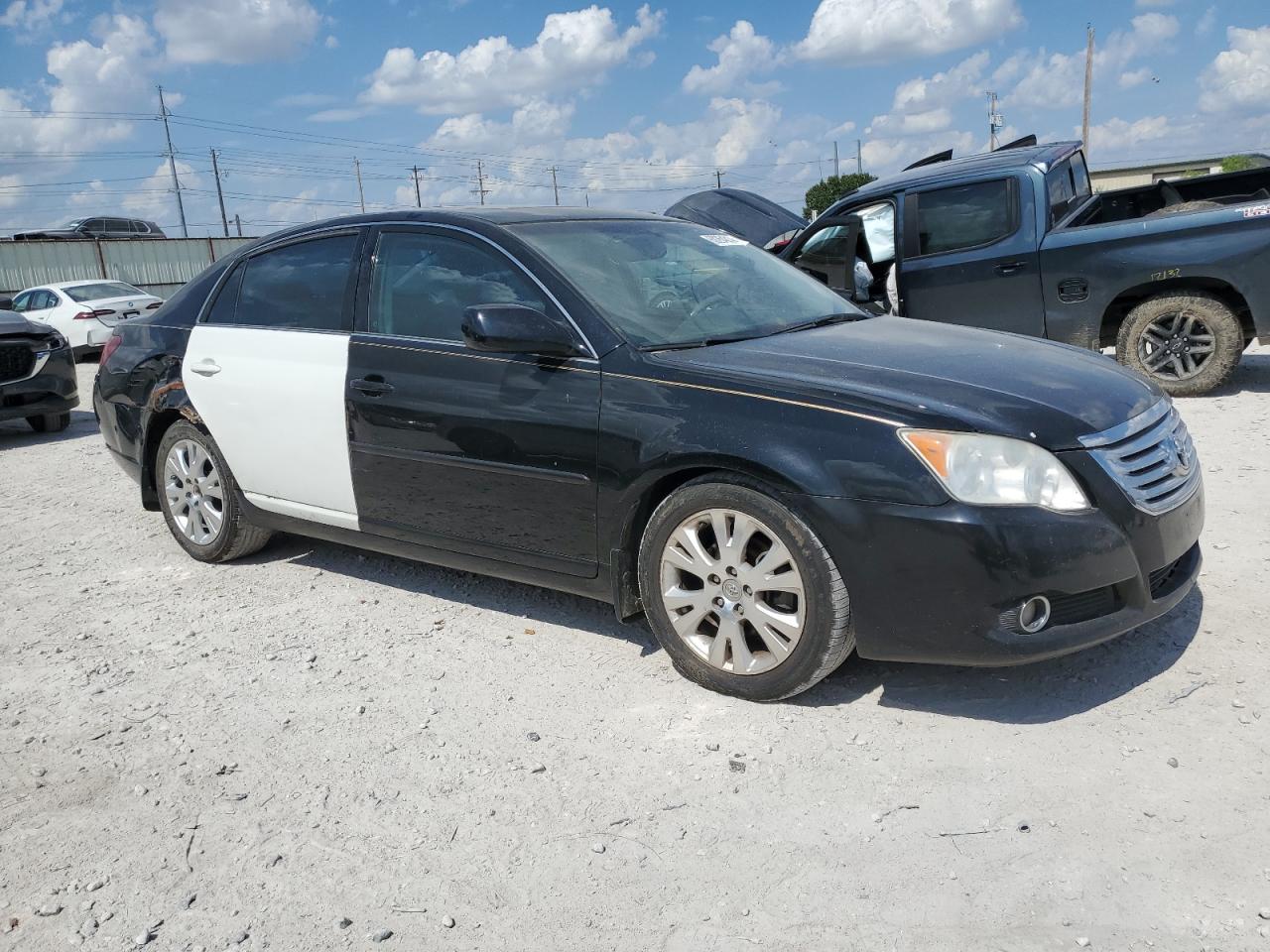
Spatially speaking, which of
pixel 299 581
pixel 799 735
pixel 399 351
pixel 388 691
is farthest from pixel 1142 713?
pixel 299 581

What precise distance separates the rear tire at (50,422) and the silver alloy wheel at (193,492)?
5.61 meters

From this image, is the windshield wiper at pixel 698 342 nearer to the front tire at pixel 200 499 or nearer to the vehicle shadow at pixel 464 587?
the vehicle shadow at pixel 464 587

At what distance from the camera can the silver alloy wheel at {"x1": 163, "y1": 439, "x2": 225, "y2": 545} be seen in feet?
17.2

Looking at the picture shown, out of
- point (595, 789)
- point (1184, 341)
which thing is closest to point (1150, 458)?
point (595, 789)

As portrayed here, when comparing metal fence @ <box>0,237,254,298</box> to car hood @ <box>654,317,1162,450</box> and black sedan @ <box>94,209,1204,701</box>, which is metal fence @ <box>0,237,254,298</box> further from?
car hood @ <box>654,317,1162,450</box>

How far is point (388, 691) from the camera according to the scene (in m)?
3.82

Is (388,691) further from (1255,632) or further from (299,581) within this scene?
(1255,632)

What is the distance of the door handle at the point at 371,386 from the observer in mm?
4262

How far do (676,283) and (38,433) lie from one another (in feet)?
27.8

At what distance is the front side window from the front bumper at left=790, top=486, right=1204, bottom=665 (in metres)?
1.52

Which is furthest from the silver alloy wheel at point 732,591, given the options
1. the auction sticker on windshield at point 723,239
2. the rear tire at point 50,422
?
the rear tire at point 50,422

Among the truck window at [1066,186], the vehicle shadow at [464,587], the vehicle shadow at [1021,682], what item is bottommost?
the vehicle shadow at [1021,682]

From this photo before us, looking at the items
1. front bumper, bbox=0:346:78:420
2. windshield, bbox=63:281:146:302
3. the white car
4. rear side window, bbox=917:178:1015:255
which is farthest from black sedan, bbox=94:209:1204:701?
windshield, bbox=63:281:146:302

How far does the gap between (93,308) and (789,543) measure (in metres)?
16.4
